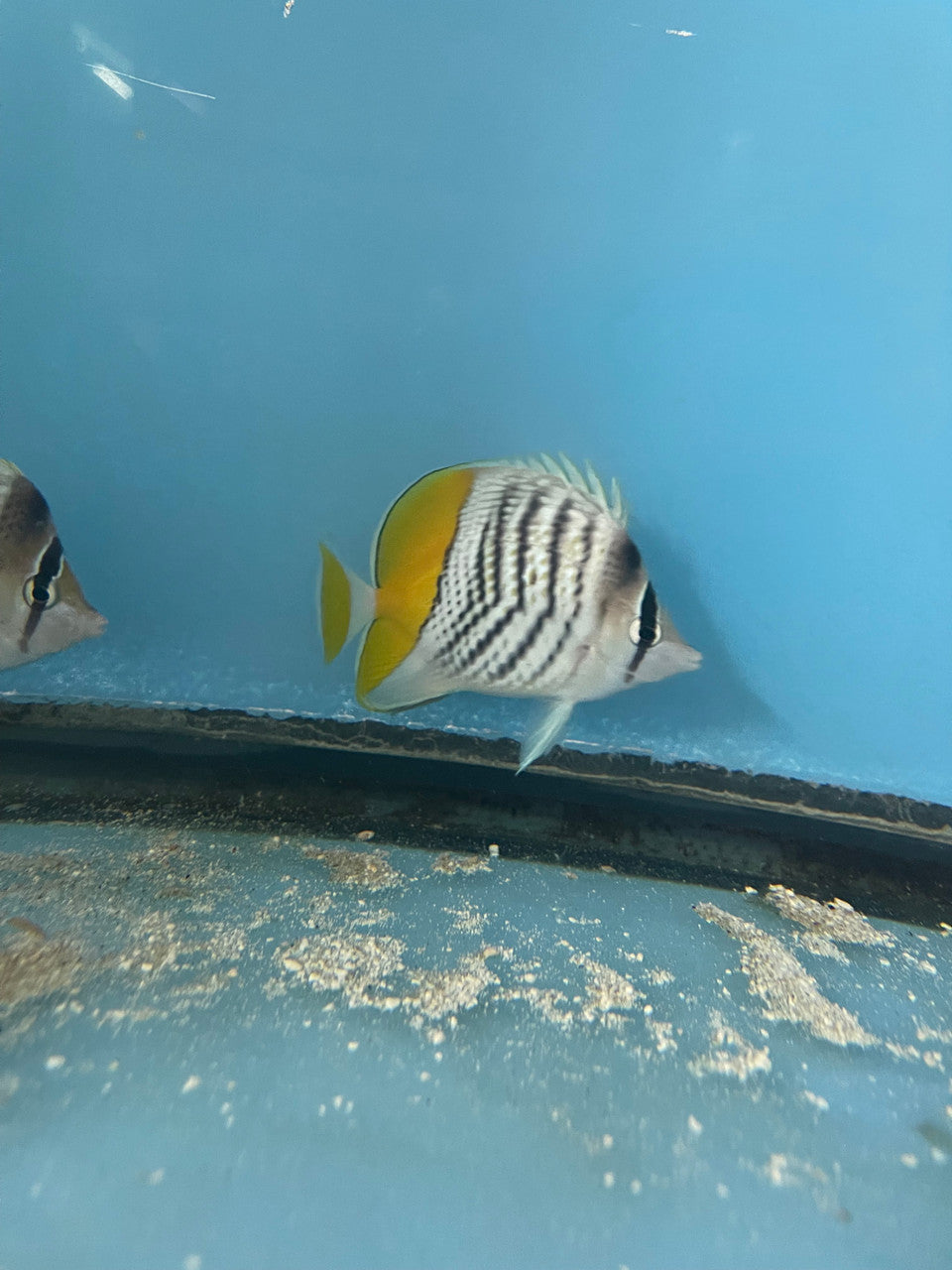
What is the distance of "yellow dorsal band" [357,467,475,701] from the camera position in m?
1.27

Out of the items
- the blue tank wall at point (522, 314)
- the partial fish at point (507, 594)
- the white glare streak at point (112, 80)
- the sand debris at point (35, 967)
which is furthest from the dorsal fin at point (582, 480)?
the white glare streak at point (112, 80)

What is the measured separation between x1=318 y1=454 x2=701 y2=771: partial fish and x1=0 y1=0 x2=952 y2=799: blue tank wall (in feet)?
1.46

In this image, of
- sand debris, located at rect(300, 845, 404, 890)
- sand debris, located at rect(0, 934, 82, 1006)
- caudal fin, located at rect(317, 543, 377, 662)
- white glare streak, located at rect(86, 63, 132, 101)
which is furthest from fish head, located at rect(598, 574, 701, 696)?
white glare streak, located at rect(86, 63, 132, 101)

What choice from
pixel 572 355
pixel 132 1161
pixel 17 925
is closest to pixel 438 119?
pixel 572 355

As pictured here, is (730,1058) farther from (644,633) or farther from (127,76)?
(127,76)

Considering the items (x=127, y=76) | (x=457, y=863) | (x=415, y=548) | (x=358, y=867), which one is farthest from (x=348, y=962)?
(x=127, y=76)

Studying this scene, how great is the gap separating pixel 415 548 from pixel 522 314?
67cm

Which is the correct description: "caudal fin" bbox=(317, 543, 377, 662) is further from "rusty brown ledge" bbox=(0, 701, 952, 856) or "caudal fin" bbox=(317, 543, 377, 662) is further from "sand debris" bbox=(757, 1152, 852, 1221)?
"sand debris" bbox=(757, 1152, 852, 1221)

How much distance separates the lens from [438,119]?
144 centimetres

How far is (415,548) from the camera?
128 cm

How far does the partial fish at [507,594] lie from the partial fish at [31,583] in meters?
0.54

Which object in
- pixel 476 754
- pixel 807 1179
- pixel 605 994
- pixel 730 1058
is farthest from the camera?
pixel 476 754

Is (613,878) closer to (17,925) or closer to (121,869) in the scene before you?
(121,869)

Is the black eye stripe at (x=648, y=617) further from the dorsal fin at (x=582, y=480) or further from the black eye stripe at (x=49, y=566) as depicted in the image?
the black eye stripe at (x=49, y=566)
